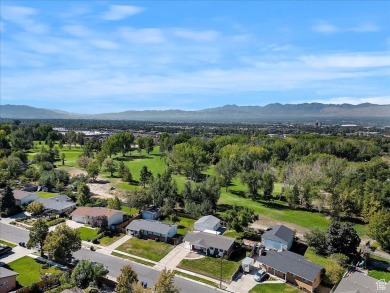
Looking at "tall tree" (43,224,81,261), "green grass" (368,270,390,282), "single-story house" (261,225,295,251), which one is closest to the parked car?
"single-story house" (261,225,295,251)

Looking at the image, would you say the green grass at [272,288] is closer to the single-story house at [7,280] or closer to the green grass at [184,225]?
the green grass at [184,225]

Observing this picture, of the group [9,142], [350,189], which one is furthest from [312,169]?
[9,142]

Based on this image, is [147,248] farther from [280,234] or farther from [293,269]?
[293,269]

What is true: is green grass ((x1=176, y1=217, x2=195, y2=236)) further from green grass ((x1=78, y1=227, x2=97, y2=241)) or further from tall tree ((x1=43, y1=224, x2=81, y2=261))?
tall tree ((x1=43, y1=224, x2=81, y2=261))

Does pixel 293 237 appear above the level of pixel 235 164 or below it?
below

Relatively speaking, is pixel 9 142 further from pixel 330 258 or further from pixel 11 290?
pixel 330 258

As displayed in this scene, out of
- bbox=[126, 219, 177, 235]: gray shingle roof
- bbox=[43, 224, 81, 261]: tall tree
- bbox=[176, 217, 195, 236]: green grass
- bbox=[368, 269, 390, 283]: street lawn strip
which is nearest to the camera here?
bbox=[43, 224, 81, 261]: tall tree
